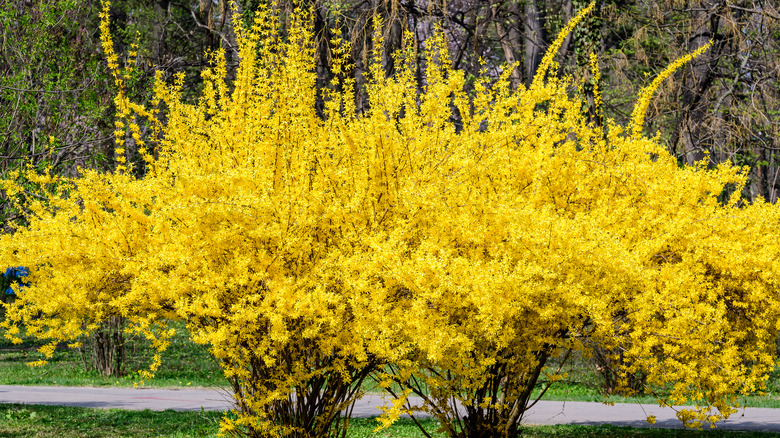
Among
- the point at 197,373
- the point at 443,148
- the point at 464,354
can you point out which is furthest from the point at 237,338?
the point at 197,373

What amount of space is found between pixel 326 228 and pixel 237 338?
3.34 feet

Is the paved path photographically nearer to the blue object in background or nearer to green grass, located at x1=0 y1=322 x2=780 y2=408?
green grass, located at x1=0 y1=322 x2=780 y2=408

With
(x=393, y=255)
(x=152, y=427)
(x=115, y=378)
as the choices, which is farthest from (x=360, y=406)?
(x=393, y=255)

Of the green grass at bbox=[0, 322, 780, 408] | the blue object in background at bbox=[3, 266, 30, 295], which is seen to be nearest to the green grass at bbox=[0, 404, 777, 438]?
the blue object in background at bbox=[3, 266, 30, 295]

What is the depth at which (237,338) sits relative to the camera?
5.17 meters

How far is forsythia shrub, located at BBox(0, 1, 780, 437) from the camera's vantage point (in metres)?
5.07

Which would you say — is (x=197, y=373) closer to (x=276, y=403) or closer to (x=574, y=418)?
(x=574, y=418)

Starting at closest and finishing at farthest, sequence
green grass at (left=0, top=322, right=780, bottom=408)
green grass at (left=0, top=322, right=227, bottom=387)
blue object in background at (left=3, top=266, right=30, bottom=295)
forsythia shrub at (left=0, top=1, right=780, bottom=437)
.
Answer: forsythia shrub at (left=0, top=1, right=780, bottom=437)
blue object in background at (left=3, top=266, right=30, bottom=295)
green grass at (left=0, top=322, right=780, bottom=408)
green grass at (left=0, top=322, right=227, bottom=387)

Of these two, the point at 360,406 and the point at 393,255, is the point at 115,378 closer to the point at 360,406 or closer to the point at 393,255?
the point at 360,406

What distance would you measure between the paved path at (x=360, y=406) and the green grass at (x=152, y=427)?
46 centimetres

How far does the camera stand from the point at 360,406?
12.2 metres

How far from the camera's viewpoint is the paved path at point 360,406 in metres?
10.4

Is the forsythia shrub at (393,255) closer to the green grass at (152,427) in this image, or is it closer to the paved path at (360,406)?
the green grass at (152,427)

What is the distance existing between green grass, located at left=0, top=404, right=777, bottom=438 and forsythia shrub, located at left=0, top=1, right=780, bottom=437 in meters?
2.64
